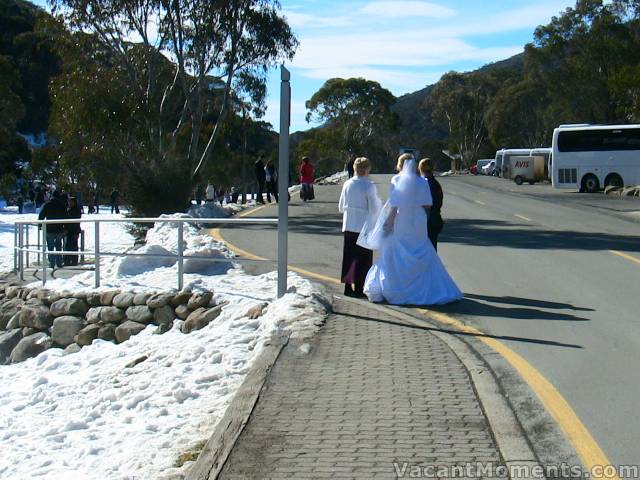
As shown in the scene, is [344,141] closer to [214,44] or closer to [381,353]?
[214,44]

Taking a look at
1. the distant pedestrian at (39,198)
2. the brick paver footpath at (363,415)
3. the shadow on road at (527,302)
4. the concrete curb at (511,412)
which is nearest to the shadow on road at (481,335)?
the concrete curb at (511,412)

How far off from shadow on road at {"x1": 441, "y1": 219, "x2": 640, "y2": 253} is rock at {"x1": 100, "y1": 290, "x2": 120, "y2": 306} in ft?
26.5

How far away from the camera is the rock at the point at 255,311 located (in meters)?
9.54

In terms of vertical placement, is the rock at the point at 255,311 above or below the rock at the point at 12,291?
above

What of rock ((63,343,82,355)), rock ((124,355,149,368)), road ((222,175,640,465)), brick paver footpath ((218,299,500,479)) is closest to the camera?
brick paver footpath ((218,299,500,479))

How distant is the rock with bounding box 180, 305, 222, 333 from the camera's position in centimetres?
1004

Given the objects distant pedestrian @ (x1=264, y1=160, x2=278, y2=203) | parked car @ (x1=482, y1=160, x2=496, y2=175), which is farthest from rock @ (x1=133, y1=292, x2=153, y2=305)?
parked car @ (x1=482, y1=160, x2=496, y2=175)

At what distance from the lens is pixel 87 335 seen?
454 inches

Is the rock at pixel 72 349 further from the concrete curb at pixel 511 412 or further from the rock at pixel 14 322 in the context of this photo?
the concrete curb at pixel 511 412

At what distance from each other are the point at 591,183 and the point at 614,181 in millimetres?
1094

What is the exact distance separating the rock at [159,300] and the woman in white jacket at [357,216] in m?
2.27

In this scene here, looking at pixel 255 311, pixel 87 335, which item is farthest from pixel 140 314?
pixel 255 311

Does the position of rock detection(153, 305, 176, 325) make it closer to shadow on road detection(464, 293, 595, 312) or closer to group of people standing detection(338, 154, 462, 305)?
group of people standing detection(338, 154, 462, 305)

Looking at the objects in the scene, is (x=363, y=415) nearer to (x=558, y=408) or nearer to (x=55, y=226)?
(x=558, y=408)
